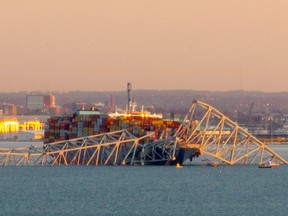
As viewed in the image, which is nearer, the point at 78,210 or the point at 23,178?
the point at 78,210

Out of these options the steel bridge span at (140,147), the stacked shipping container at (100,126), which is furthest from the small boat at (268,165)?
the stacked shipping container at (100,126)

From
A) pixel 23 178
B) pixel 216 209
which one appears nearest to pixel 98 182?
pixel 23 178

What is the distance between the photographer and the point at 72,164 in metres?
148

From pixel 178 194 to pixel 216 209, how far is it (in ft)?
40.4

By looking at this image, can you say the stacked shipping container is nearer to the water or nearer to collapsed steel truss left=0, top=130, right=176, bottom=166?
collapsed steel truss left=0, top=130, right=176, bottom=166

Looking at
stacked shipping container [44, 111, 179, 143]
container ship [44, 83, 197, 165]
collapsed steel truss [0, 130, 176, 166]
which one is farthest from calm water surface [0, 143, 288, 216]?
stacked shipping container [44, 111, 179, 143]

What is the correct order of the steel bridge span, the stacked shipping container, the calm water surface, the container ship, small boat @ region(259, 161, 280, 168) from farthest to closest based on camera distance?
the stacked shipping container < the container ship < small boat @ region(259, 161, 280, 168) < the steel bridge span < the calm water surface

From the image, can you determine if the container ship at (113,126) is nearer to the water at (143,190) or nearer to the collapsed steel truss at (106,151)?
the collapsed steel truss at (106,151)

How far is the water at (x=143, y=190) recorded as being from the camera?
90.6 meters

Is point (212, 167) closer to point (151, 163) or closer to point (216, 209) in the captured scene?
point (151, 163)

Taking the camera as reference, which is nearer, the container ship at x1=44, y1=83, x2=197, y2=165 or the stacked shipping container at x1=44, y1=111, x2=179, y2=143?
the container ship at x1=44, y1=83, x2=197, y2=165

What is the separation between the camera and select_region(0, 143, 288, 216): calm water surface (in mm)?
90625

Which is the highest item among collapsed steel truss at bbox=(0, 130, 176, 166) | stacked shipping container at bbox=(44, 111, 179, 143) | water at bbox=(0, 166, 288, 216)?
stacked shipping container at bbox=(44, 111, 179, 143)

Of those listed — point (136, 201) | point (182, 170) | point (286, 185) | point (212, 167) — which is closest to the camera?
point (136, 201)
